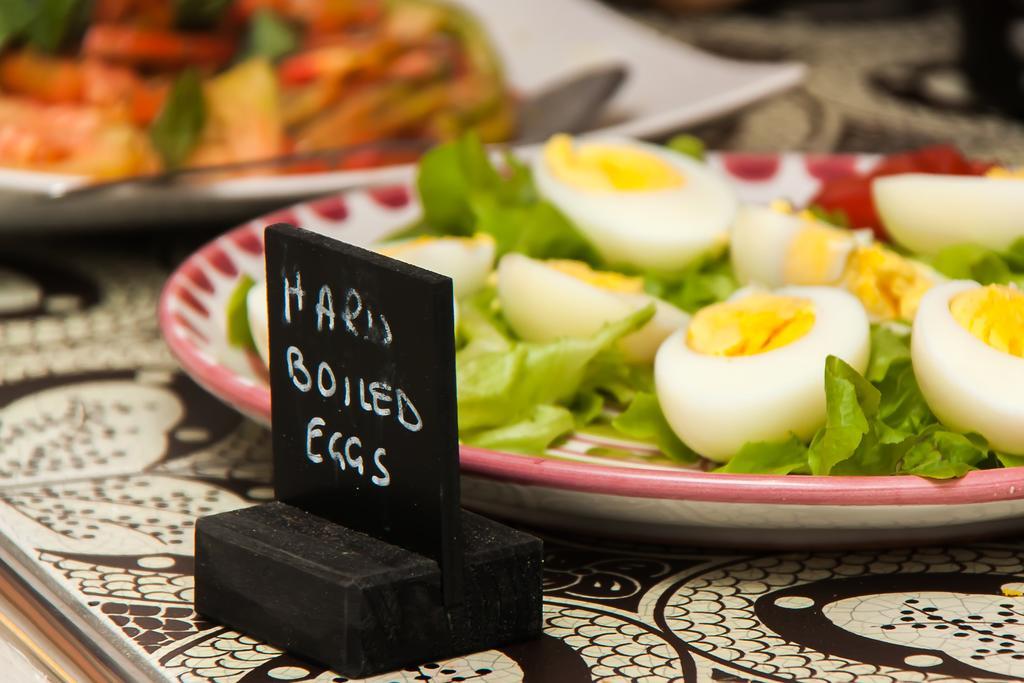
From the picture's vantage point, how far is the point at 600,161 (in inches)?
58.9

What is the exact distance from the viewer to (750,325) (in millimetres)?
1097

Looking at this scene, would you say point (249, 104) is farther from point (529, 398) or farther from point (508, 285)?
point (529, 398)

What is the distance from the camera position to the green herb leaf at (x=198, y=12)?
1856 mm

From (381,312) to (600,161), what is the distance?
69 centimetres

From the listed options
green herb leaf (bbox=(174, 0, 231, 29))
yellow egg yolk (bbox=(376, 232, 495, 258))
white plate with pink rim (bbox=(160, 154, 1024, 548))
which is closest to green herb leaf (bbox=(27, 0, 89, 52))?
green herb leaf (bbox=(174, 0, 231, 29))

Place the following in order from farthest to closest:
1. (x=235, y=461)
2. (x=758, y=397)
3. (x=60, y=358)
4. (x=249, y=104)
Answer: (x=249, y=104)
(x=60, y=358)
(x=235, y=461)
(x=758, y=397)

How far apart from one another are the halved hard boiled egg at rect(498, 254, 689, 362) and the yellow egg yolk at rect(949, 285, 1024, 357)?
10.4 inches

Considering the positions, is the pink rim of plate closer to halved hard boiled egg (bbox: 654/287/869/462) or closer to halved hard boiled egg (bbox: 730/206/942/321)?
halved hard boiled egg (bbox: 654/287/869/462)

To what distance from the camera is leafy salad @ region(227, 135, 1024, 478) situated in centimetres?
101

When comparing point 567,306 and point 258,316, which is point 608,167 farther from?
point 258,316

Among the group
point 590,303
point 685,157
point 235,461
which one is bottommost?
point 235,461

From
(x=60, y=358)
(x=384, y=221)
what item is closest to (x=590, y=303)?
(x=384, y=221)

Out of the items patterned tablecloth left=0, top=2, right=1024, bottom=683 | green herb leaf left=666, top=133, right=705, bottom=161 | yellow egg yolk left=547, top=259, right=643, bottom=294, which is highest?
green herb leaf left=666, top=133, right=705, bottom=161

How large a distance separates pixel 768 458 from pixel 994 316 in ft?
0.63
